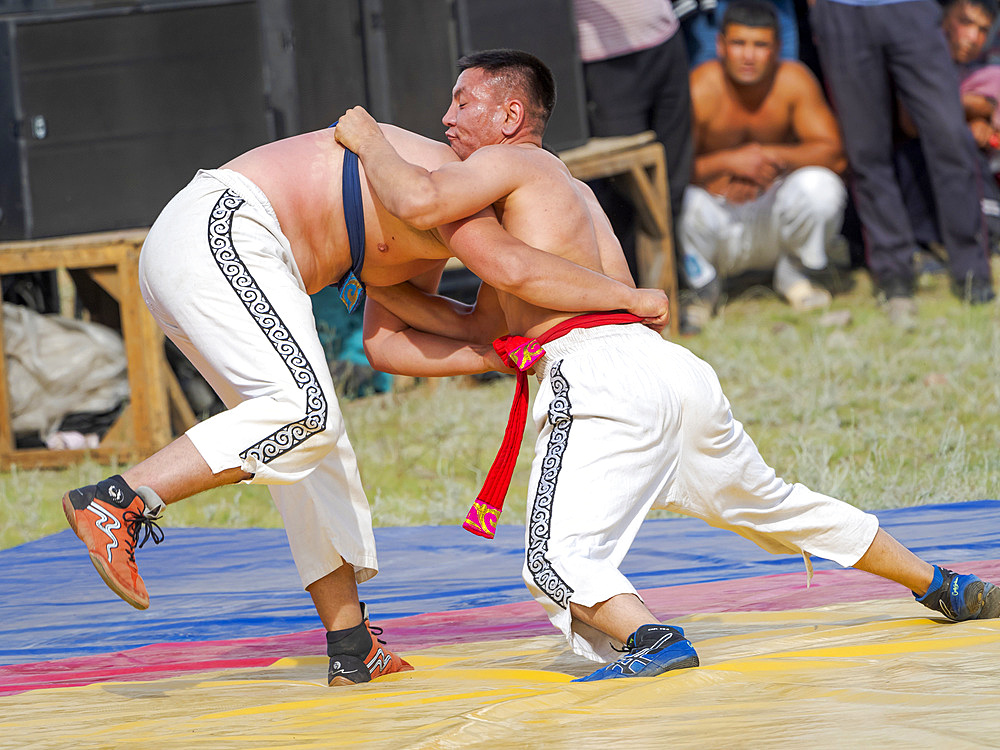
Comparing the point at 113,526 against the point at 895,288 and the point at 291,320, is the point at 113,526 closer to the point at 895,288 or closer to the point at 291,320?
the point at 291,320

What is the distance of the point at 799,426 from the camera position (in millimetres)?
5199

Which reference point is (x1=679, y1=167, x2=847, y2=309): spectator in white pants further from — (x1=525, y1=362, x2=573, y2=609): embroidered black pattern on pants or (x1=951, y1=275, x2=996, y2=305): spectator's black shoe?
(x1=525, y1=362, x2=573, y2=609): embroidered black pattern on pants

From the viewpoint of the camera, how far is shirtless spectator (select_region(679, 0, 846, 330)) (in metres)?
7.14

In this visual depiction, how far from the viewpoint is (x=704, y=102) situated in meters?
7.46

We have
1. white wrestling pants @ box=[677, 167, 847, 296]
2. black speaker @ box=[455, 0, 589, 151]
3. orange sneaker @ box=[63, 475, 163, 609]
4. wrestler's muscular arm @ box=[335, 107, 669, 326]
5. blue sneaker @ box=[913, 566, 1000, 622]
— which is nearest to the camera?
orange sneaker @ box=[63, 475, 163, 609]

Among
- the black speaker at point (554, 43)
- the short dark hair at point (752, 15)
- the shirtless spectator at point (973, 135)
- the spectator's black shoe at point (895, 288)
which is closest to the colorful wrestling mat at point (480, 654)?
the black speaker at point (554, 43)

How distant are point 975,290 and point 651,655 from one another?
5563 millimetres

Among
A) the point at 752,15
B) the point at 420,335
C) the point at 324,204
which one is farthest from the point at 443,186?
the point at 752,15

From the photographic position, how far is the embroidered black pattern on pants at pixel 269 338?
213 centimetres

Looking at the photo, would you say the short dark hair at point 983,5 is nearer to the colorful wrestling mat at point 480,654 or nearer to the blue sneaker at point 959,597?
the colorful wrestling mat at point 480,654

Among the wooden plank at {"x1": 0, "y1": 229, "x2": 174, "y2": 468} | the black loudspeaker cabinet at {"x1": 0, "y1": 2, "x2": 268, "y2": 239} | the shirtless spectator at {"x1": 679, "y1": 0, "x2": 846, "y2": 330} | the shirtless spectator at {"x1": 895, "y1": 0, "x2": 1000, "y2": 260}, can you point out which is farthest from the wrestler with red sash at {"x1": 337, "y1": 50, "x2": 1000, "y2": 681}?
the shirtless spectator at {"x1": 895, "y1": 0, "x2": 1000, "y2": 260}

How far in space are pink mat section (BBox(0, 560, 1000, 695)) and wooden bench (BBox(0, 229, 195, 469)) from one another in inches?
100

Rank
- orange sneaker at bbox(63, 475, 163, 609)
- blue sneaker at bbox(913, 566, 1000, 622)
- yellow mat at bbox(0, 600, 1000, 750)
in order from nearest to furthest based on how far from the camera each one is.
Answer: yellow mat at bbox(0, 600, 1000, 750), orange sneaker at bbox(63, 475, 163, 609), blue sneaker at bbox(913, 566, 1000, 622)

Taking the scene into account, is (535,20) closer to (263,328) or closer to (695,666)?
(263,328)
